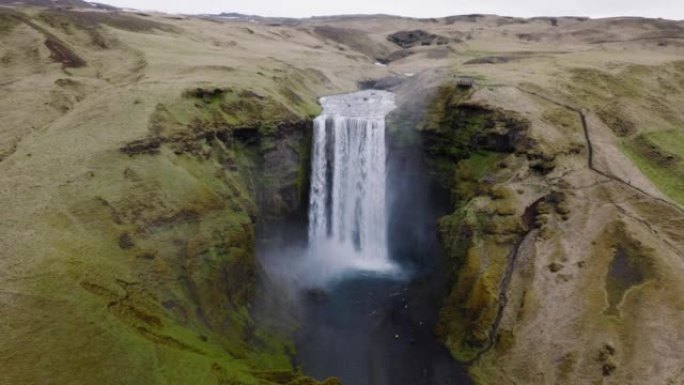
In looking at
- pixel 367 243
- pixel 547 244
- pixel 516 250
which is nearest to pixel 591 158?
pixel 547 244

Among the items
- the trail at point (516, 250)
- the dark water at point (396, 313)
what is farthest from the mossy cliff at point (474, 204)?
the dark water at point (396, 313)

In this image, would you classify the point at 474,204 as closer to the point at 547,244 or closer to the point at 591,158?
the point at 547,244

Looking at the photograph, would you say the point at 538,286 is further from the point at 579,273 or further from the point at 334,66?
the point at 334,66

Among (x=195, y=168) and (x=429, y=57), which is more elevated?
(x=429, y=57)

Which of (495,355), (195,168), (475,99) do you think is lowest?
(495,355)

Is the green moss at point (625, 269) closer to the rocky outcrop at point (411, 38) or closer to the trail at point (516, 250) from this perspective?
the trail at point (516, 250)

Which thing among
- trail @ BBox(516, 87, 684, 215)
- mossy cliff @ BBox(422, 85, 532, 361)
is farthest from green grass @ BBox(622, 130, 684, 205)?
mossy cliff @ BBox(422, 85, 532, 361)

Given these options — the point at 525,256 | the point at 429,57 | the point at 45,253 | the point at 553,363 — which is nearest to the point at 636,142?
the point at 525,256
